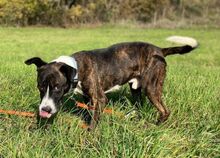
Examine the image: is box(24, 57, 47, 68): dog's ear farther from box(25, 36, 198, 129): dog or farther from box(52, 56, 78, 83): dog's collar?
box(52, 56, 78, 83): dog's collar

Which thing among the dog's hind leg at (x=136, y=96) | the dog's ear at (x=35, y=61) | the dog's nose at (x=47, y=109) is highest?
the dog's ear at (x=35, y=61)

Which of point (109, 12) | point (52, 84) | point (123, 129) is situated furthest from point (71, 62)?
point (109, 12)

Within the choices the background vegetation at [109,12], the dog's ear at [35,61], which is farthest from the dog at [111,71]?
the background vegetation at [109,12]

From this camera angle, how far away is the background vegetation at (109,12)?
39.8 m

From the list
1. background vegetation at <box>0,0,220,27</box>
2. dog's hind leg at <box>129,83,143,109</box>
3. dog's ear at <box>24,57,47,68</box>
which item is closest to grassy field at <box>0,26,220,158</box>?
dog's hind leg at <box>129,83,143,109</box>

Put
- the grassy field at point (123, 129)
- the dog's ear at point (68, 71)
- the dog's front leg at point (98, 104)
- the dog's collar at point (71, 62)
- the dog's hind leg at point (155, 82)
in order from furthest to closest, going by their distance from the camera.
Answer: the dog's hind leg at point (155, 82) < the dog's front leg at point (98, 104) < the dog's collar at point (71, 62) < the dog's ear at point (68, 71) < the grassy field at point (123, 129)

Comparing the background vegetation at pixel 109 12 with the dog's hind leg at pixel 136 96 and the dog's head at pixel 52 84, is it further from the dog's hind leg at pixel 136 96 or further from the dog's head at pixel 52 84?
the dog's head at pixel 52 84

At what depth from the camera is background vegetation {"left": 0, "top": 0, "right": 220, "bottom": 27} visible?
39.8 m

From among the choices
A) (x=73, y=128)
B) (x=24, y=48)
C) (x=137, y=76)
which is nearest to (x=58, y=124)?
(x=73, y=128)

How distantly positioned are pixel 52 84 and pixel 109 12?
129 feet

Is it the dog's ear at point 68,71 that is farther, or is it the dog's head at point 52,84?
the dog's ear at point 68,71

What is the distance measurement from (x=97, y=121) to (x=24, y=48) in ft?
54.8

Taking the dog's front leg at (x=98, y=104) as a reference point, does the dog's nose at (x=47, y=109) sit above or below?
above

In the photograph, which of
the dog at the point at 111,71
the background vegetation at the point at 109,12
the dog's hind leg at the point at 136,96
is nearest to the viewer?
the dog at the point at 111,71
